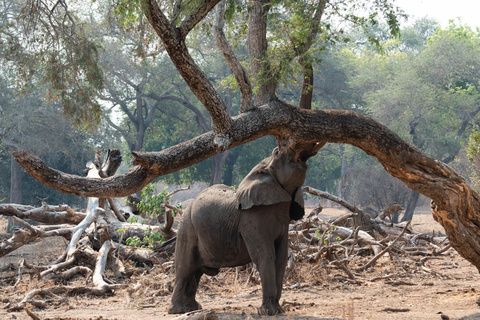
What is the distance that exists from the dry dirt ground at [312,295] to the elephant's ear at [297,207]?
117 centimetres

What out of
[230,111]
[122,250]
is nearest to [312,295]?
[122,250]

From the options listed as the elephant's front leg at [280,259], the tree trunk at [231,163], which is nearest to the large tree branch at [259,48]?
the elephant's front leg at [280,259]

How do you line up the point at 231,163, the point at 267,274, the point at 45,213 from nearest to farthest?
the point at 267,274 → the point at 45,213 → the point at 231,163

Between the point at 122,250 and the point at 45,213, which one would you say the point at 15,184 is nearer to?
the point at 45,213

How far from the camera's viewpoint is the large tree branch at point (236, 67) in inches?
287

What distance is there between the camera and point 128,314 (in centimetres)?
728

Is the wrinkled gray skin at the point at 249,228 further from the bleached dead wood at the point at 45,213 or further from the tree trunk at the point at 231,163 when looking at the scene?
the tree trunk at the point at 231,163

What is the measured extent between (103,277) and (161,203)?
2659mm

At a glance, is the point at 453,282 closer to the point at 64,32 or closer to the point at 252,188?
the point at 252,188

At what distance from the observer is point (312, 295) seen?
8.51 m

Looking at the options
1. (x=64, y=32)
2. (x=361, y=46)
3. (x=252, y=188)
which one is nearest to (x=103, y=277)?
(x=252, y=188)

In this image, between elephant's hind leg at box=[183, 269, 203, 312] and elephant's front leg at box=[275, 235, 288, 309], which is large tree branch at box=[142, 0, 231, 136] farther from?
elephant's hind leg at box=[183, 269, 203, 312]

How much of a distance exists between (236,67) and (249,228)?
7.32 ft

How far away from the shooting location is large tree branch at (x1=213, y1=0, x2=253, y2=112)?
287 inches
